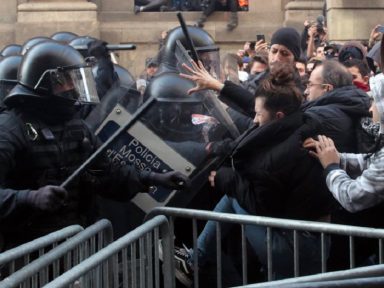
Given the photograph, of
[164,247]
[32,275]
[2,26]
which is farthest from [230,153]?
[2,26]

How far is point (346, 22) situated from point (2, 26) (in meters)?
6.50

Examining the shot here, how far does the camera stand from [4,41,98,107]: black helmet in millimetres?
4535

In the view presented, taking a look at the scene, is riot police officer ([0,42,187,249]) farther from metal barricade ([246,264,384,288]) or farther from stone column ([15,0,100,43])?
stone column ([15,0,100,43])

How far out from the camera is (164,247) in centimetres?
431

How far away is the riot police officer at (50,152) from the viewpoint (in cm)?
437

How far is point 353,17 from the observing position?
1784 centimetres

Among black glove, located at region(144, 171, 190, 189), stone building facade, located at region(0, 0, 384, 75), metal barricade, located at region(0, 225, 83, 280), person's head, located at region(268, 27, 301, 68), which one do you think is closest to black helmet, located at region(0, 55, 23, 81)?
black glove, located at region(144, 171, 190, 189)

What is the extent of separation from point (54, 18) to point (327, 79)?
40.0 ft

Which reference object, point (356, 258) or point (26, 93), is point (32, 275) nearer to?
point (26, 93)

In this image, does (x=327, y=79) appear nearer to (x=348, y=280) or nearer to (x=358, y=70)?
(x=358, y=70)

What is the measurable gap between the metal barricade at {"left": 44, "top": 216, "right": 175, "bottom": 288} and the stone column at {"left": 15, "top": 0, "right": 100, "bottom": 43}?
12812 millimetres

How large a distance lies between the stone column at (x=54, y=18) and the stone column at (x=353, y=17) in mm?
4547

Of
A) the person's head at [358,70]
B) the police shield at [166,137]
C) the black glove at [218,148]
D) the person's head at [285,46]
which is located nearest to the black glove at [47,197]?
the police shield at [166,137]

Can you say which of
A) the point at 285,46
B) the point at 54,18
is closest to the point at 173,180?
the point at 285,46
